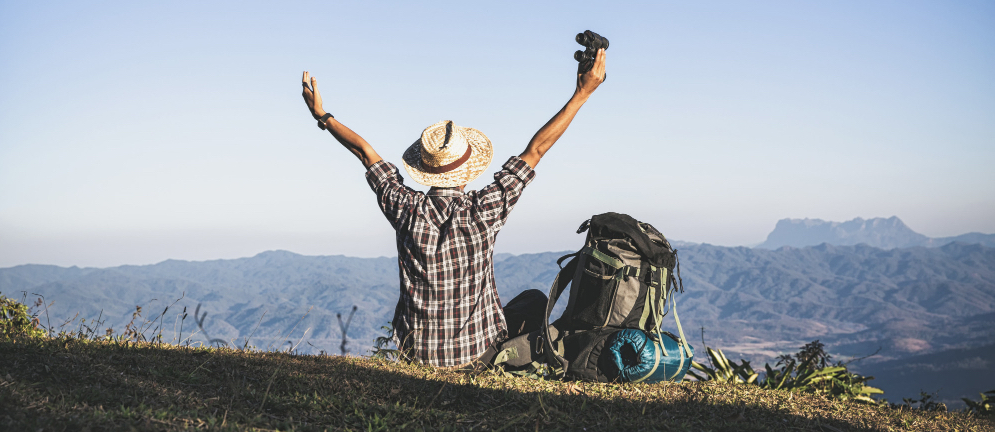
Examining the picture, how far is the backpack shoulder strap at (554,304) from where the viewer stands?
4887 millimetres

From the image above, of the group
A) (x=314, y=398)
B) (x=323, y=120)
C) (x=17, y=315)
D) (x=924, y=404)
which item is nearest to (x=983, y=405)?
(x=924, y=404)

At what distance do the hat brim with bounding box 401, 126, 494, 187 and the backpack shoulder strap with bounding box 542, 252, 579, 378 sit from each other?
1039 mm

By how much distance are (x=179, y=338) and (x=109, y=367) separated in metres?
1.57

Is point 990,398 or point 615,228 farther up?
point 615,228

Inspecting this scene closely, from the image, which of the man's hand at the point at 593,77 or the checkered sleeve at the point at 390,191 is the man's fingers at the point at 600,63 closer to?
the man's hand at the point at 593,77

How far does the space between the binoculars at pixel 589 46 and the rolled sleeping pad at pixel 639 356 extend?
2053mm

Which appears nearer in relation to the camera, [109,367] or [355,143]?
[109,367]

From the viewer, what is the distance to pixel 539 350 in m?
5.06

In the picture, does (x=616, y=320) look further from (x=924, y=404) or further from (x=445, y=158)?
(x=924, y=404)

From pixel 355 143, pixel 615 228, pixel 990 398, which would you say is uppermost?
pixel 355 143

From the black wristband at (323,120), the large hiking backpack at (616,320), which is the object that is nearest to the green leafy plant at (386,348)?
→ the large hiking backpack at (616,320)

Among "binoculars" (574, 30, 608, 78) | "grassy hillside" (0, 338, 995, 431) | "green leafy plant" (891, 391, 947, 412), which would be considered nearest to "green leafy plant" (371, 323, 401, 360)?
"grassy hillside" (0, 338, 995, 431)

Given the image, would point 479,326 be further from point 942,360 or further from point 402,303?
point 942,360

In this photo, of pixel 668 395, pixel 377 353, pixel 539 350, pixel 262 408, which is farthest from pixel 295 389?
pixel 668 395
